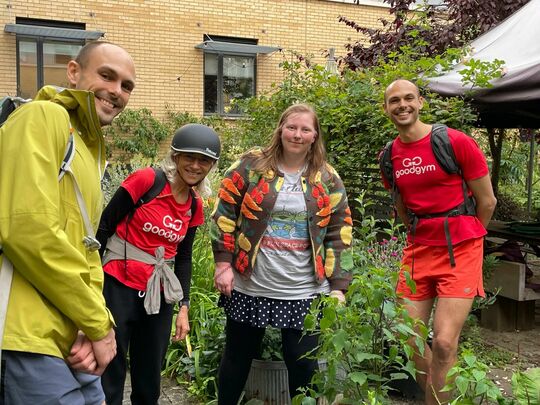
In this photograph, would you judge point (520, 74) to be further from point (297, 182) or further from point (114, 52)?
point (114, 52)

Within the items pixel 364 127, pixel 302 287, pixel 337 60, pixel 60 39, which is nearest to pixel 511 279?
pixel 364 127

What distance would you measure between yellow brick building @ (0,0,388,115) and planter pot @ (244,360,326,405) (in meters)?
10.4

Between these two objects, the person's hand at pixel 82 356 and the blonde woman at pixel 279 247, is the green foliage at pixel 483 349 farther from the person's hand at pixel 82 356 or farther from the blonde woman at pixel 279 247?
the person's hand at pixel 82 356

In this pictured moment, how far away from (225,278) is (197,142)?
2.61 ft

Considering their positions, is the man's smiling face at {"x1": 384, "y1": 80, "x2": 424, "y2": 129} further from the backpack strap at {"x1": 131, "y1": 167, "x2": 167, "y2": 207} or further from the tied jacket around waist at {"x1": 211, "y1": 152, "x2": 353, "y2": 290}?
the backpack strap at {"x1": 131, "y1": 167, "x2": 167, "y2": 207}

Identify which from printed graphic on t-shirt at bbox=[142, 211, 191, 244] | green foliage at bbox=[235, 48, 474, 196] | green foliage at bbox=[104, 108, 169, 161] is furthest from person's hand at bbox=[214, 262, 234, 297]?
green foliage at bbox=[104, 108, 169, 161]

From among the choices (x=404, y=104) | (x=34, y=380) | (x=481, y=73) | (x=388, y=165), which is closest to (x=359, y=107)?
(x=481, y=73)

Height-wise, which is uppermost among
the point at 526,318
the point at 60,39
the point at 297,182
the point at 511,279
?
the point at 60,39

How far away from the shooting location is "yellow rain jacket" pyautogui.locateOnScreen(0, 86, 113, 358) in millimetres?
1549

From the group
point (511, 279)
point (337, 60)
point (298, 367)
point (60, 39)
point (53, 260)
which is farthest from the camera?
point (60, 39)

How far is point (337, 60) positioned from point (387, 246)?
6.20 metres

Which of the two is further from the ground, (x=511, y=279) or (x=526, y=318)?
(x=511, y=279)

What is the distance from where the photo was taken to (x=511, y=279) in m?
5.72

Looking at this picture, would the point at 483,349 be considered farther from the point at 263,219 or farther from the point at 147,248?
the point at 147,248
